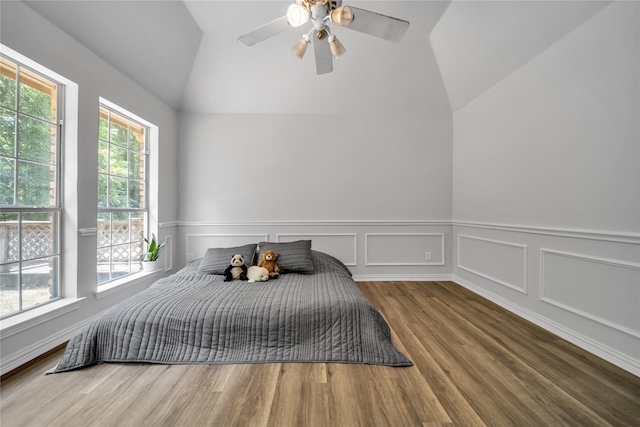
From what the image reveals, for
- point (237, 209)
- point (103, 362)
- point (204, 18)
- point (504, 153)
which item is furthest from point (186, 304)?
point (504, 153)

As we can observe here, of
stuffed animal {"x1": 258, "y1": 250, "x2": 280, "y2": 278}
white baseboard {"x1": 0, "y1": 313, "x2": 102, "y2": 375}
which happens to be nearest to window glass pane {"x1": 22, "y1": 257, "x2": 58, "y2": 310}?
white baseboard {"x1": 0, "y1": 313, "x2": 102, "y2": 375}

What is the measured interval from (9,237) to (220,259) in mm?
1458

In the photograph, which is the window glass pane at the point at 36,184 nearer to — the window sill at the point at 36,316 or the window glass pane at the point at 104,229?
the window glass pane at the point at 104,229

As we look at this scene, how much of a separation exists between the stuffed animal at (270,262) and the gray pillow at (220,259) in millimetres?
215

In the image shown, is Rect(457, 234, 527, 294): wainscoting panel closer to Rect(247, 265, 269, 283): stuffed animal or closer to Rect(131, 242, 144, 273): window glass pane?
Rect(247, 265, 269, 283): stuffed animal

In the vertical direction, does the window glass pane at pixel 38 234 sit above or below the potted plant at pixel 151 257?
above

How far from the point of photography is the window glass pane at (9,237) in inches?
71.2

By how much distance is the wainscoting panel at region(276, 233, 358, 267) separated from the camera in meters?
3.88

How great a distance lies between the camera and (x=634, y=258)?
1.79 meters

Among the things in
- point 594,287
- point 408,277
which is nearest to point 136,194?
point 408,277

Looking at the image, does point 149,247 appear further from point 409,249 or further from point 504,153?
point 504,153

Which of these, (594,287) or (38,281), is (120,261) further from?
(594,287)

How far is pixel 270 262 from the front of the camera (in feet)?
9.07

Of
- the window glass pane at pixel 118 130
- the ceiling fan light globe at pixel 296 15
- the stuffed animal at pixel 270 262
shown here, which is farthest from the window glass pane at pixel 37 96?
the stuffed animal at pixel 270 262
